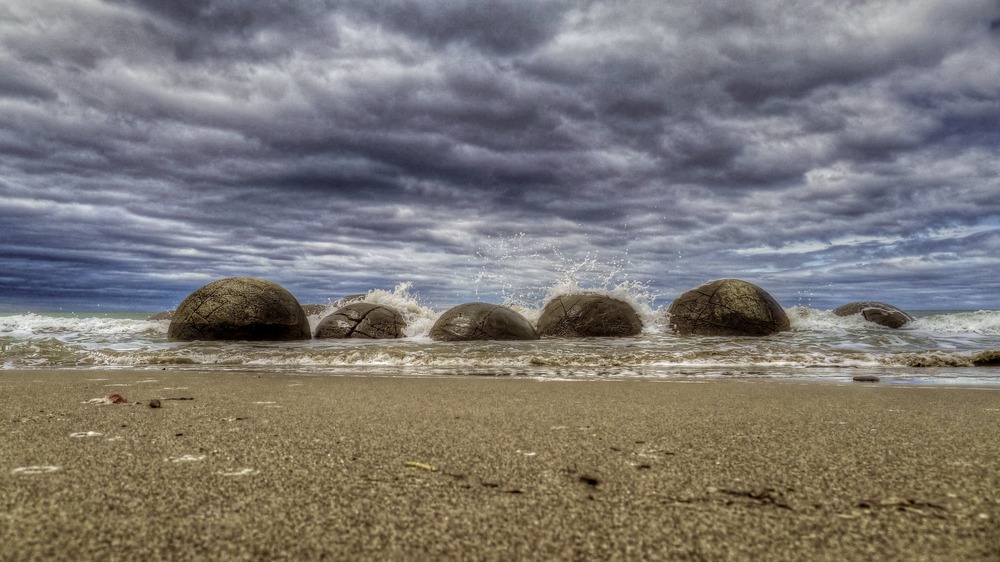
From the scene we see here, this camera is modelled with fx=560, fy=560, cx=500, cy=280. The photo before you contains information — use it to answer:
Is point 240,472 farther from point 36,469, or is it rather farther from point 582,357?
point 582,357

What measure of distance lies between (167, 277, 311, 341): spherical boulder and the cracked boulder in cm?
105

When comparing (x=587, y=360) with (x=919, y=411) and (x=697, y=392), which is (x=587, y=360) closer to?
(x=697, y=392)

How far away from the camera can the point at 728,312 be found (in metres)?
12.9

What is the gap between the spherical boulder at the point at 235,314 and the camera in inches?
484

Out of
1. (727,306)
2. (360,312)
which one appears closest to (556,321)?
(727,306)

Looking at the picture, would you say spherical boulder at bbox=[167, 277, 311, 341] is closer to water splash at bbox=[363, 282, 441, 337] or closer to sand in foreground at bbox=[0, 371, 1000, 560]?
water splash at bbox=[363, 282, 441, 337]

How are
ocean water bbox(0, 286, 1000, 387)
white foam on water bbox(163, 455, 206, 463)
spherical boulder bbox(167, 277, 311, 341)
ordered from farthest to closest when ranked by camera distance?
spherical boulder bbox(167, 277, 311, 341) < ocean water bbox(0, 286, 1000, 387) < white foam on water bbox(163, 455, 206, 463)

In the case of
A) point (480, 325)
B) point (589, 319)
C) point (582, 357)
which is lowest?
point (582, 357)

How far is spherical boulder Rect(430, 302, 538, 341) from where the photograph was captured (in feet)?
39.5

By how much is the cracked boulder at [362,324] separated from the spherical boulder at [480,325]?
1722 millimetres

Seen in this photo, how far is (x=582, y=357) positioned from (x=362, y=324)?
7045 mm

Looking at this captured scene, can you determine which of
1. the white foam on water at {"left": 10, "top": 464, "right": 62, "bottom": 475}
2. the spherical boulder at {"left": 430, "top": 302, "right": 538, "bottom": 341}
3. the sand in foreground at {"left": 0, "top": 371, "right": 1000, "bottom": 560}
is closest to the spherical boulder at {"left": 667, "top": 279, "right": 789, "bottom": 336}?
the spherical boulder at {"left": 430, "top": 302, "right": 538, "bottom": 341}

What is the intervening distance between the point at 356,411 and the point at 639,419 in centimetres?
168

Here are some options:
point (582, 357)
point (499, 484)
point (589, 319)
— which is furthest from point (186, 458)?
point (589, 319)
